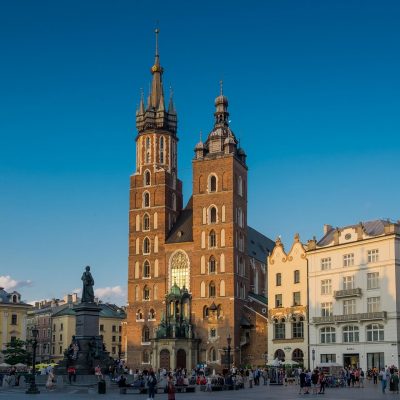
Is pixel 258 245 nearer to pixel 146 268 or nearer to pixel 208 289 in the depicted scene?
pixel 208 289

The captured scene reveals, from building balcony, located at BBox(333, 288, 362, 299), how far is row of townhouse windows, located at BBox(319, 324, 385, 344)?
8.84ft

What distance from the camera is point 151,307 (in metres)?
84.8

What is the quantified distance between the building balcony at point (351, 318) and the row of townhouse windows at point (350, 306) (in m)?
0.58

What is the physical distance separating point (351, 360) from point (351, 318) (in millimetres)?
3730

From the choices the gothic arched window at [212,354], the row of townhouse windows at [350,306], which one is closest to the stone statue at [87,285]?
the row of townhouse windows at [350,306]

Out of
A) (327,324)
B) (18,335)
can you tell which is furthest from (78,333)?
(18,335)

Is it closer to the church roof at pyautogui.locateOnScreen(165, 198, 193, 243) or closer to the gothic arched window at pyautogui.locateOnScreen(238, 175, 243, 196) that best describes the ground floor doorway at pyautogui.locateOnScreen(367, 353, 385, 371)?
the church roof at pyautogui.locateOnScreen(165, 198, 193, 243)

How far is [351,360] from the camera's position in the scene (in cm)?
6312

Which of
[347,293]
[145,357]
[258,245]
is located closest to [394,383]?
[347,293]

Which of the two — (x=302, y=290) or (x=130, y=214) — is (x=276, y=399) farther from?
(x=130, y=214)

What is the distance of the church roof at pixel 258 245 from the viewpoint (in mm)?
92188

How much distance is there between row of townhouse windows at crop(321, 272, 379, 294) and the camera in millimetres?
61750

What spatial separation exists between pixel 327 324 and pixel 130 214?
32.0m

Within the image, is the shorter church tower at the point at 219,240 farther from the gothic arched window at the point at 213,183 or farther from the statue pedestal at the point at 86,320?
the statue pedestal at the point at 86,320
